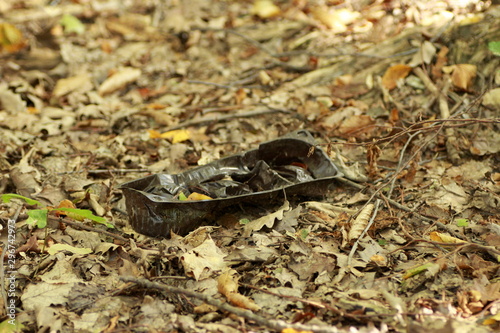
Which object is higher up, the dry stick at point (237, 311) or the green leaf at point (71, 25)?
the green leaf at point (71, 25)

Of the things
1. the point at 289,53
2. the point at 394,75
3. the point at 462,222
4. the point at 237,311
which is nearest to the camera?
the point at 237,311

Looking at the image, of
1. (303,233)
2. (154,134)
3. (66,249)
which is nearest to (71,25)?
(154,134)

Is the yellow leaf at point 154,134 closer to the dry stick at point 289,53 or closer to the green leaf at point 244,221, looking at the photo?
the green leaf at point 244,221

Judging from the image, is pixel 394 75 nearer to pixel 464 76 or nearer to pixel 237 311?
pixel 464 76

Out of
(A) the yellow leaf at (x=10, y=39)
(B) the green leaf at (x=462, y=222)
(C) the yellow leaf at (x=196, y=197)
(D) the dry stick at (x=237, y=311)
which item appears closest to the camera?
(D) the dry stick at (x=237, y=311)

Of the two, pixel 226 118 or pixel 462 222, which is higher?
pixel 226 118

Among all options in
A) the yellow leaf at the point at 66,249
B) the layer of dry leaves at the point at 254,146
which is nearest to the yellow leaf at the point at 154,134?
the layer of dry leaves at the point at 254,146
